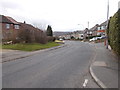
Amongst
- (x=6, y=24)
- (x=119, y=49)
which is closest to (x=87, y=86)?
(x=119, y=49)

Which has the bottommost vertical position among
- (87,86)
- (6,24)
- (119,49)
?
(87,86)

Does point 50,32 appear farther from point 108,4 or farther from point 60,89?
point 60,89

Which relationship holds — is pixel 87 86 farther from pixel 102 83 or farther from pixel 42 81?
pixel 42 81

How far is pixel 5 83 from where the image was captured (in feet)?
18.0

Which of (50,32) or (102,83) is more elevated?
(50,32)

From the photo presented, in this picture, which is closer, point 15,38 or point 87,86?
point 87,86

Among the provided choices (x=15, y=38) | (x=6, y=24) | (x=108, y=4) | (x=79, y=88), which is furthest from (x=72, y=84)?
(x=6, y=24)

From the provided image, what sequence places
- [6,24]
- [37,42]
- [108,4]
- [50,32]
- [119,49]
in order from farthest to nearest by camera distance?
[50,32]
[6,24]
[37,42]
[108,4]
[119,49]

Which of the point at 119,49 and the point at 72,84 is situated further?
the point at 119,49

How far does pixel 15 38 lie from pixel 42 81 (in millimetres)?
25110

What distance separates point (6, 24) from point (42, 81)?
43.7 metres

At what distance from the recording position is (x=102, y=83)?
5.34m

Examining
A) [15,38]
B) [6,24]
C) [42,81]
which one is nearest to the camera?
[42,81]

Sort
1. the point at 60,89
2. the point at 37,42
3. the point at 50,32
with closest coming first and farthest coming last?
the point at 60,89 < the point at 37,42 < the point at 50,32
